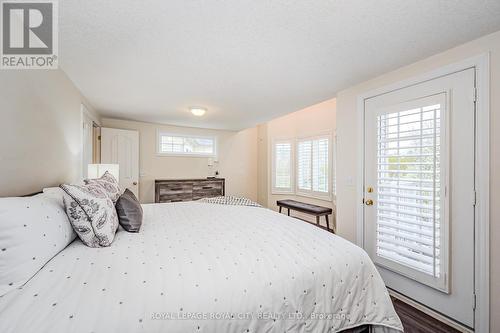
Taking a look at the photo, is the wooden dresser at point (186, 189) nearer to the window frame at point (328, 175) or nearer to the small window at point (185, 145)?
the small window at point (185, 145)

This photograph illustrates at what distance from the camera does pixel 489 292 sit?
1.53m

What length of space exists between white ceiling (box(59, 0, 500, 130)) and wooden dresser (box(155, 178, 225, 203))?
90.5 inches

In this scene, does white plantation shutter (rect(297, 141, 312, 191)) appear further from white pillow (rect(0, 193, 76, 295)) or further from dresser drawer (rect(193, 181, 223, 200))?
white pillow (rect(0, 193, 76, 295))

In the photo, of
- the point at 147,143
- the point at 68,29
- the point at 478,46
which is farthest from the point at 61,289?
the point at 147,143

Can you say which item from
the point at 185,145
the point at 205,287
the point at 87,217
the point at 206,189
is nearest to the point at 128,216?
the point at 87,217

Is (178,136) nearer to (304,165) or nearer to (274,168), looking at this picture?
(274,168)

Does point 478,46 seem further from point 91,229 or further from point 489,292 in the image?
point 91,229

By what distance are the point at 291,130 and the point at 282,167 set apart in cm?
102

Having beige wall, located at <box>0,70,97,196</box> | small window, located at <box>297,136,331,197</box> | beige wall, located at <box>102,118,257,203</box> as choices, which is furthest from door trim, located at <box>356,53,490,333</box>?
beige wall, located at <box>102,118,257,203</box>

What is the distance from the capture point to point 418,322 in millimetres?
1746

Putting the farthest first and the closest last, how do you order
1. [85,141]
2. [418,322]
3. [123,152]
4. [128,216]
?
[123,152] < [85,141] < [418,322] < [128,216]

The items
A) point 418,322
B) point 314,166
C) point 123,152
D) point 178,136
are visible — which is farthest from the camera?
point 178,136

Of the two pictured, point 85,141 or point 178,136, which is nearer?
point 85,141

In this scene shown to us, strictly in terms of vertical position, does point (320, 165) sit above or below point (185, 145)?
below
